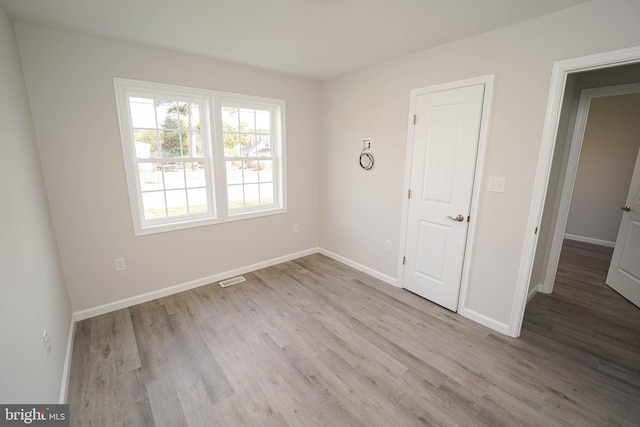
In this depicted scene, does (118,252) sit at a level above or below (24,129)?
below

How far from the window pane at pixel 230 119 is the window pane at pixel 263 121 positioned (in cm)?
30

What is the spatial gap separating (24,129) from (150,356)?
1.86 metres

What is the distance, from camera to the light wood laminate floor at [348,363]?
1.63 meters

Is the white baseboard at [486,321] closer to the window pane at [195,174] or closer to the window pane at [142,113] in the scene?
the window pane at [195,174]

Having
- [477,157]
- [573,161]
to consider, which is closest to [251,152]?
[477,157]

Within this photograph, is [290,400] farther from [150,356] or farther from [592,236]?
[592,236]

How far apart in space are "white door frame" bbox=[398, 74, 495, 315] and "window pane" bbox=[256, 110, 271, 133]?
1.79 m

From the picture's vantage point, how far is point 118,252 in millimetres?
2625

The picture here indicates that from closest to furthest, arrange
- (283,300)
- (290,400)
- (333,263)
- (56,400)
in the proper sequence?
(56,400), (290,400), (283,300), (333,263)

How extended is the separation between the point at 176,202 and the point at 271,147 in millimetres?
1389

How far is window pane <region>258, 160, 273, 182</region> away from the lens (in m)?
3.59

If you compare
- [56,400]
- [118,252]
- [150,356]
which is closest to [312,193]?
[118,252]

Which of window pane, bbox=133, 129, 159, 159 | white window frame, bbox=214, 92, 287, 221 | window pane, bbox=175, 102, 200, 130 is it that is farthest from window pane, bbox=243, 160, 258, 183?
window pane, bbox=133, 129, 159, 159

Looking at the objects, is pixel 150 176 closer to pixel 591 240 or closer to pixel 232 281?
pixel 232 281
